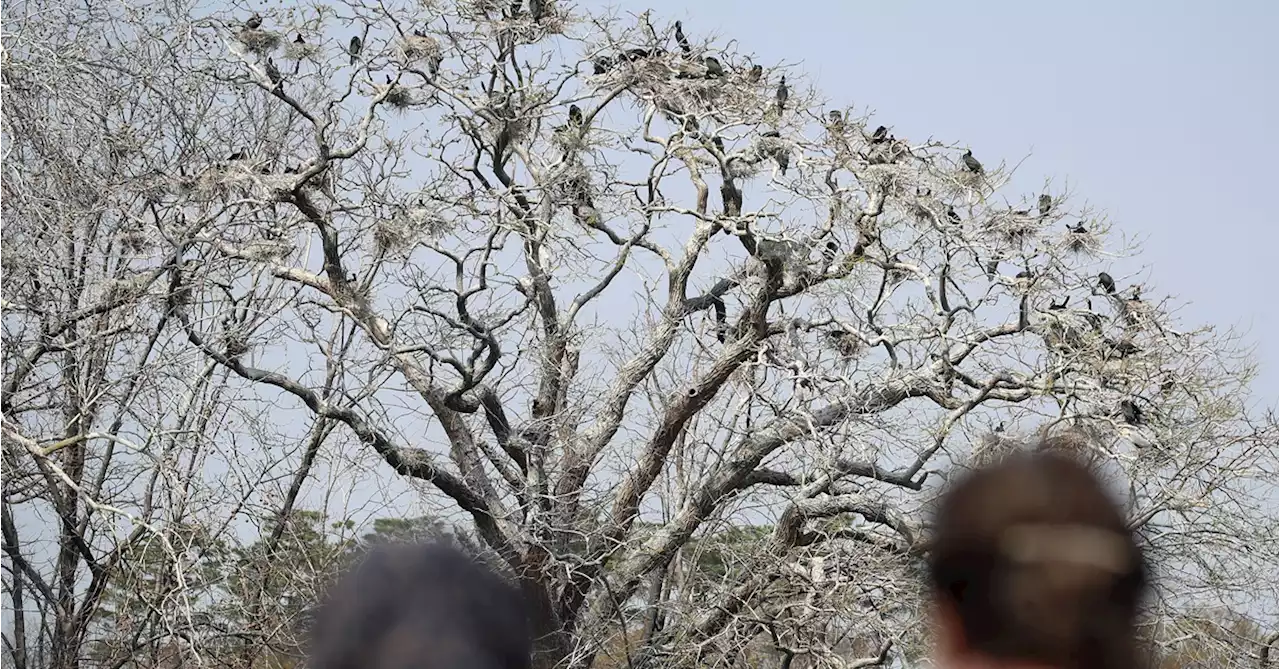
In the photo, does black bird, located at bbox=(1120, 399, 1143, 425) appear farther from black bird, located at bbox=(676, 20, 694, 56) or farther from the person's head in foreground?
the person's head in foreground

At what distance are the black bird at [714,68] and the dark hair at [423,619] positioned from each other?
1361 centimetres

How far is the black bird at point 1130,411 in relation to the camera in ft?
40.4

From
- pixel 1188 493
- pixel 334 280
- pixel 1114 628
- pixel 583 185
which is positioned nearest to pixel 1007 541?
pixel 1114 628

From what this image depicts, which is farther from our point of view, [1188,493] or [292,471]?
[292,471]

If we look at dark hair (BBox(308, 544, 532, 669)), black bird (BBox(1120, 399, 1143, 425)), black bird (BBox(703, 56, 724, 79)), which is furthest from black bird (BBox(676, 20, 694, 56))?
dark hair (BBox(308, 544, 532, 669))

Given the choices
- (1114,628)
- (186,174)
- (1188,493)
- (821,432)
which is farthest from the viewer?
(186,174)

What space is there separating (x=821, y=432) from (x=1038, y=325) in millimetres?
2431

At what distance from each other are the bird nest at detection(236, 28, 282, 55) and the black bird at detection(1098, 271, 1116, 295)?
850 cm

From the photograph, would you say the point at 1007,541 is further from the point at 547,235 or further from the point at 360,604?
the point at 547,235

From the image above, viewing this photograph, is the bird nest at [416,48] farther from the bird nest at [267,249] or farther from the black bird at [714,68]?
the black bird at [714,68]

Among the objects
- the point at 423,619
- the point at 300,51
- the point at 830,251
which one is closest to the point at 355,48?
the point at 300,51

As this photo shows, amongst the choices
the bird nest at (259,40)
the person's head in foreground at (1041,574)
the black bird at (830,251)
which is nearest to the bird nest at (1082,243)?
the black bird at (830,251)

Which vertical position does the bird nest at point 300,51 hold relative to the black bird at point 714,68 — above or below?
above

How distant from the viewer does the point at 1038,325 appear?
13.7 meters
